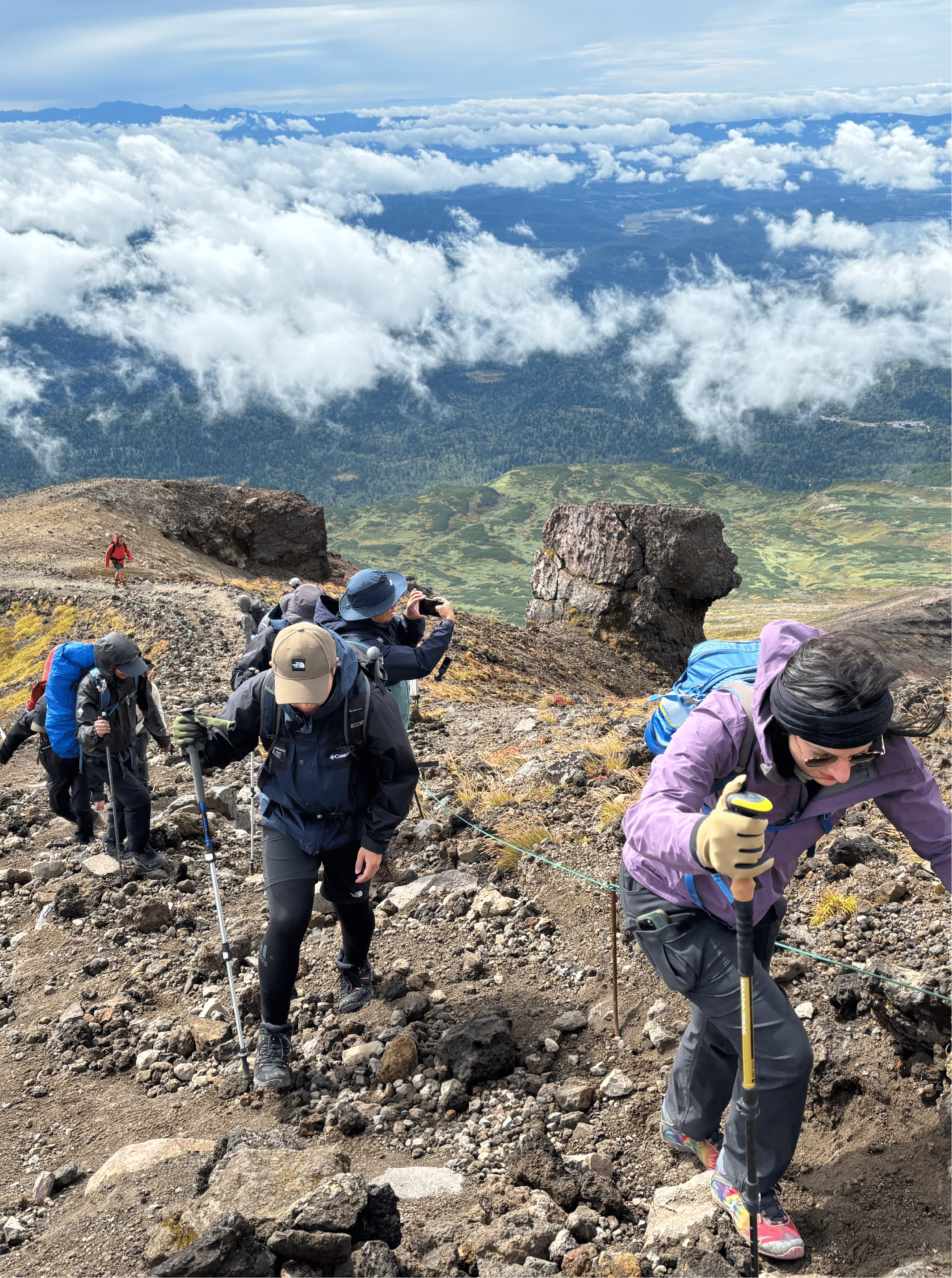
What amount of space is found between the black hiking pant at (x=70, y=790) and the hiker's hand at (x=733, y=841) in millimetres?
8432

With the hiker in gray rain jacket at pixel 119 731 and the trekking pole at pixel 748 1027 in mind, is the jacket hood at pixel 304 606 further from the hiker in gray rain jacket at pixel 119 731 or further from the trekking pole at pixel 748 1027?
the trekking pole at pixel 748 1027

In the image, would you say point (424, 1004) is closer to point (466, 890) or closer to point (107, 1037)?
point (466, 890)

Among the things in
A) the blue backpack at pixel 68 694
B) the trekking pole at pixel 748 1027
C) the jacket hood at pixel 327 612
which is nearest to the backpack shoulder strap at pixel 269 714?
the jacket hood at pixel 327 612

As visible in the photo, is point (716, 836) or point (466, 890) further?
point (466, 890)

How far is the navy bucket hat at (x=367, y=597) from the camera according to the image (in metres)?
7.50

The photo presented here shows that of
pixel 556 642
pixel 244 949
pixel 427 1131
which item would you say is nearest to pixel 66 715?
pixel 244 949

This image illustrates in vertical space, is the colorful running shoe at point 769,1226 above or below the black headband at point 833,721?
below

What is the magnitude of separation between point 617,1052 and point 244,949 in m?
3.35

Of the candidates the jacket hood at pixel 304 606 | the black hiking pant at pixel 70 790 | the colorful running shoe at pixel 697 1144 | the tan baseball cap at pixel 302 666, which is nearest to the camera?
the colorful running shoe at pixel 697 1144

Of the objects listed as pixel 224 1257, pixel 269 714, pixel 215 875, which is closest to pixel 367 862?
pixel 269 714

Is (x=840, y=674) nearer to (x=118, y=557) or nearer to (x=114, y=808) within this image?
(x=114, y=808)

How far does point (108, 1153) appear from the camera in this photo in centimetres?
527

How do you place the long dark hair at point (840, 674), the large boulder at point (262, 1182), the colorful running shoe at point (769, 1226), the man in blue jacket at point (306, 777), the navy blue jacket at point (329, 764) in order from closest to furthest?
the long dark hair at point (840, 674), the colorful running shoe at point (769, 1226), the large boulder at point (262, 1182), the man in blue jacket at point (306, 777), the navy blue jacket at point (329, 764)

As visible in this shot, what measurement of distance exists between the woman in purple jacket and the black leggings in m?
2.31
